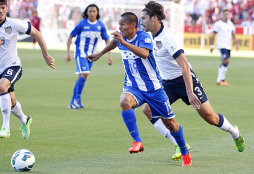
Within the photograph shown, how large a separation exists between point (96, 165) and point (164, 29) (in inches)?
69.2

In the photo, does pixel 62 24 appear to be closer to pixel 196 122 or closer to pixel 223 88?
pixel 223 88

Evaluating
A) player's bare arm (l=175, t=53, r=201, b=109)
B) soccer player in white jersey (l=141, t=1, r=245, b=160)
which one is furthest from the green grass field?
player's bare arm (l=175, t=53, r=201, b=109)

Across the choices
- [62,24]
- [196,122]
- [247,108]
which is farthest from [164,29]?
[62,24]

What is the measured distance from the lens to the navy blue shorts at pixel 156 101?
552 centimetres

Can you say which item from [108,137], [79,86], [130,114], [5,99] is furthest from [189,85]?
[79,86]

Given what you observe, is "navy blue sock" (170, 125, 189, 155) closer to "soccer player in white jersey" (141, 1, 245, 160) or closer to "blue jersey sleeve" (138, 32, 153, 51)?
"soccer player in white jersey" (141, 1, 245, 160)

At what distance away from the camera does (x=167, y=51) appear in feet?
18.6

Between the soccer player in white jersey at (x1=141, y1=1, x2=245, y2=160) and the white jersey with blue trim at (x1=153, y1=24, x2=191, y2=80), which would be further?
the white jersey with blue trim at (x1=153, y1=24, x2=191, y2=80)

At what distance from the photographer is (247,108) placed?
10.3 meters

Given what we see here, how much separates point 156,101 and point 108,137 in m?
1.86

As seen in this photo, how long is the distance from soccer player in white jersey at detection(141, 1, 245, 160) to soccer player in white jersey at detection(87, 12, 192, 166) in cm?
15

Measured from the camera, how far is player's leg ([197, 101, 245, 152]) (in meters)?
5.79

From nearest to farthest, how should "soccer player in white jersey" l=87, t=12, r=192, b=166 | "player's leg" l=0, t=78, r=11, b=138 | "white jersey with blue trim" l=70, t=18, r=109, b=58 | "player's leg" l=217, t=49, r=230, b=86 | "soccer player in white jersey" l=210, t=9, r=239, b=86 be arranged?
1. "soccer player in white jersey" l=87, t=12, r=192, b=166
2. "player's leg" l=0, t=78, r=11, b=138
3. "white jersey with blue trim" l=70, t=18, r=109, b=58
4. "player's leg" l=217, t=49, r=230, b=86
5. "soccer player in white jersey" l=210, t=9, r=239, b=86

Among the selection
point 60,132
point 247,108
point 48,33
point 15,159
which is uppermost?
point 15,159
